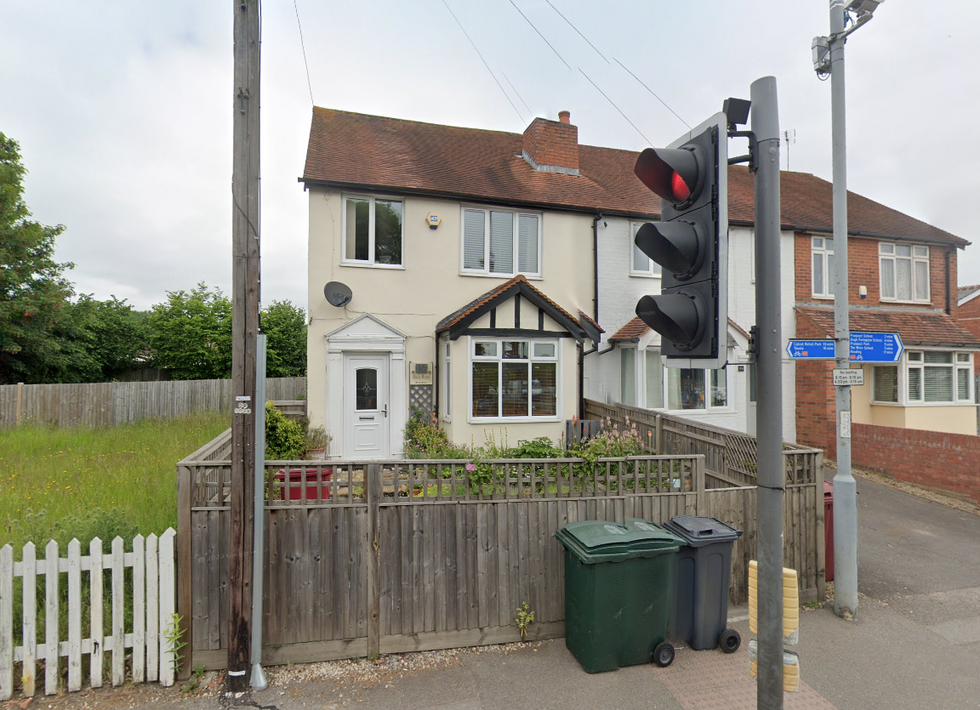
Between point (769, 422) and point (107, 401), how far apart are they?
1866 centimetres

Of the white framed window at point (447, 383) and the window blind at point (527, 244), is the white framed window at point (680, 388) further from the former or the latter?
the white framed window at point (447, 383)

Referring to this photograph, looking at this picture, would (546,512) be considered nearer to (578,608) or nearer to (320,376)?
(578,608)

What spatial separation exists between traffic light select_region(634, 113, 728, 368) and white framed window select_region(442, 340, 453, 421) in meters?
7.88

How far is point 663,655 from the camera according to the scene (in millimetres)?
4117

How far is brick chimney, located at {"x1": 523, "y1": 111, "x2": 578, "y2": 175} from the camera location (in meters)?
13.1

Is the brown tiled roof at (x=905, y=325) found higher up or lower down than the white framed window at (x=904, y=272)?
lower down

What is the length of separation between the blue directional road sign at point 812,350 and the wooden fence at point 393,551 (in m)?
2.20

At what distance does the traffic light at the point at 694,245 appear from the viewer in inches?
88.2

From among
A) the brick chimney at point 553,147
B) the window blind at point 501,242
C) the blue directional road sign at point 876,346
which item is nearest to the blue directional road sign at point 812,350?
the blue directional road sign at point 876,346

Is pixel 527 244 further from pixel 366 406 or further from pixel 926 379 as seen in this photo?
pixel 926 379

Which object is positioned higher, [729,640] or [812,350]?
[812,350]

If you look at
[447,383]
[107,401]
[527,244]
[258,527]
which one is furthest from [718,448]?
[107,401]

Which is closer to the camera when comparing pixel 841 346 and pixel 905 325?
pixel 841 346

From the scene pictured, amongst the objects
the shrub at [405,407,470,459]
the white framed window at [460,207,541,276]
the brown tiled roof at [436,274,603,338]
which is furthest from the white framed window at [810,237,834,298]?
the shrub at [405,407,470,459]
